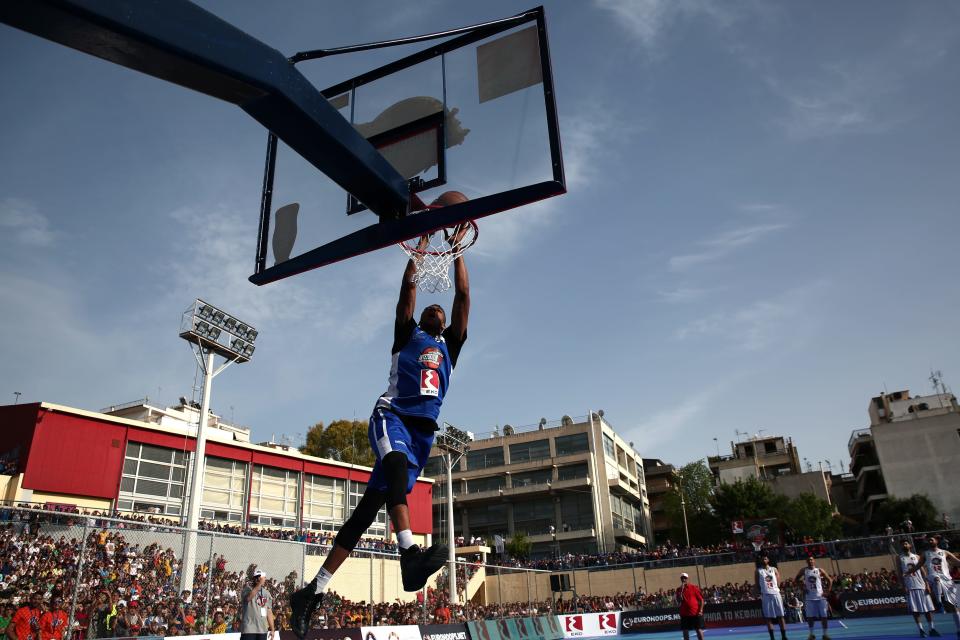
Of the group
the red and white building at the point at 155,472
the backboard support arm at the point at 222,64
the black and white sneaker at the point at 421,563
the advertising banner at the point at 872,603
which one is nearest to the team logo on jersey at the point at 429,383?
the black and white sneaker at the point at 421,563

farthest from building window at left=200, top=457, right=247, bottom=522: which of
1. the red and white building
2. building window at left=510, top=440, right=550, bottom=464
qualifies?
building window at left=510, top=440, right=550, bottom=464

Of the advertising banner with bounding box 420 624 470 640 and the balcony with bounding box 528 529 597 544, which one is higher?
the balcony with bounding box 528 529 597 544

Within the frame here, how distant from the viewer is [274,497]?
3597cm

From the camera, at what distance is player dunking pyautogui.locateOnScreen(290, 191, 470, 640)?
183 inches

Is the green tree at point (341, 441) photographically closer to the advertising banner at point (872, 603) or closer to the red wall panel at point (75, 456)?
the red wall panel at point (75, 456)

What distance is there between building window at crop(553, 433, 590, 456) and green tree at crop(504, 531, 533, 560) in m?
8.40

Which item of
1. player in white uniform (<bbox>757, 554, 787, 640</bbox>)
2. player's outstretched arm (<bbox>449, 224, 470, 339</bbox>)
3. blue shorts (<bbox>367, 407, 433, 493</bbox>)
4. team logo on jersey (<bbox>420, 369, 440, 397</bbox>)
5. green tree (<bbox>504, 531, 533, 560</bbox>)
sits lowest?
player in white uniform (<bbox>757, 554, 787, 640</bbox>)

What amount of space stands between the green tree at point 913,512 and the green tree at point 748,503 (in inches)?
290

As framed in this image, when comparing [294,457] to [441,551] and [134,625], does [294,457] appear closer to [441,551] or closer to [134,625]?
[134,625]

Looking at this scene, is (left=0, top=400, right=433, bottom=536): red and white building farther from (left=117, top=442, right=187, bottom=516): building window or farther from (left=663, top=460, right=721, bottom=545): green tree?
(left=663, top=460, right=721, bottom=545): green tree

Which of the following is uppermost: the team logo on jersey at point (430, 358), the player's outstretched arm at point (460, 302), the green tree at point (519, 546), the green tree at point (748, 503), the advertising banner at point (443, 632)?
the green tree at point (748, 503)

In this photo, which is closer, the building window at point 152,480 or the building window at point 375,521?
the building window at point 152,480

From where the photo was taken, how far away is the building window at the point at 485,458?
64500mm

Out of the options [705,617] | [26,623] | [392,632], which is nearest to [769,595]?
[392,632]
